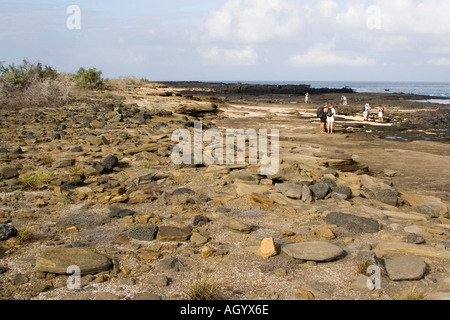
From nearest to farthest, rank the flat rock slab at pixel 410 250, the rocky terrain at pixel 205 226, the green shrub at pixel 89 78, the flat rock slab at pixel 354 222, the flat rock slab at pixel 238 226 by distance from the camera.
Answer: the rocky terrain at pixel 205 226
the flat rock slab at pixel 410 250
the flat rock slab at pixel 238 226
the flat rock slab at pixel 354 222
the green shrub at pixel 89 78

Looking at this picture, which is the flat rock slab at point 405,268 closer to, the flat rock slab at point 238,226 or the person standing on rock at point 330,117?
the flat rock slab at point 238,226

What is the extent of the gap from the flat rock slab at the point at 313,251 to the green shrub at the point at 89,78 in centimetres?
2641

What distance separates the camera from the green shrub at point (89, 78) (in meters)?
29.0

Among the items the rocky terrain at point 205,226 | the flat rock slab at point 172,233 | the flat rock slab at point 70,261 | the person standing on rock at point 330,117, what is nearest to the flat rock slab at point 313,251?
the rocky terrain at point 205,226

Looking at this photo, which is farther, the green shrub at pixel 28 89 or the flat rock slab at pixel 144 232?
the green shrub at pixel 28 89

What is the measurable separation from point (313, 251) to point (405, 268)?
1.04 meters

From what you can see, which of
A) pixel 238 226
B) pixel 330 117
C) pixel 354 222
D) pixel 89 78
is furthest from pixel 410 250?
pixel 89 78

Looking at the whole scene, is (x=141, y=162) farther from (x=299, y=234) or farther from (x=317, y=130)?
(x=317, y=130)

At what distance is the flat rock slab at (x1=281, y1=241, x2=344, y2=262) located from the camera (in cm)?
492

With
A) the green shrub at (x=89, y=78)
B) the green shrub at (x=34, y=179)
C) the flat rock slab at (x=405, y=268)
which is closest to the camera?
the flat rock slab at (x=405, y=268)

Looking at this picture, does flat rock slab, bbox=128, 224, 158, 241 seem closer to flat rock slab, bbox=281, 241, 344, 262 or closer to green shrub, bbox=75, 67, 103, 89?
flat rock slab, bbox=281, 241, 344, 262

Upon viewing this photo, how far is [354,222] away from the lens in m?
6.17

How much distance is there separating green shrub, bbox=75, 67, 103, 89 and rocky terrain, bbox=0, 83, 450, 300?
56.5 ft

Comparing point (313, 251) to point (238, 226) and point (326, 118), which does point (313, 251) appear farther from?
point (326, 118)
